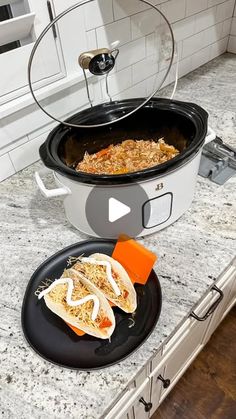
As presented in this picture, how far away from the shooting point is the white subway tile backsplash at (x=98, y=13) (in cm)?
87

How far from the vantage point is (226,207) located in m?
0.77

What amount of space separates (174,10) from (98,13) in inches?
14.9

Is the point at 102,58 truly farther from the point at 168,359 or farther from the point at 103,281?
the point at 168,359

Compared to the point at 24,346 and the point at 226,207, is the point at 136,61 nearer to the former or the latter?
the point at 226,207

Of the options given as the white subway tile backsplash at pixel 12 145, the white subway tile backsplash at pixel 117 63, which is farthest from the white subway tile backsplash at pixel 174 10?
the white subway tile backsplash at pixel 12 145

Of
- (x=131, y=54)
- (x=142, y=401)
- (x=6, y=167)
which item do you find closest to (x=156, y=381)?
(x=142, y=401)

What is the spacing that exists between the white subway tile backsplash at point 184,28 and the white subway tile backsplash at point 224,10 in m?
0.19

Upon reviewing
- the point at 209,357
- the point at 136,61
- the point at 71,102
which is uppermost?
the point at 136,61

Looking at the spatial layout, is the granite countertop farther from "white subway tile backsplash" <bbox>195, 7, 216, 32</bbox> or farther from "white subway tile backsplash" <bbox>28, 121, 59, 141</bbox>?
"white subway tile backsplash" <bbox>195, 7, 216, 32</bbox>

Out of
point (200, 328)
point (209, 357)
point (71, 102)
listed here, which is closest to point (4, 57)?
point (71, 102)

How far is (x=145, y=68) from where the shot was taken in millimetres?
835

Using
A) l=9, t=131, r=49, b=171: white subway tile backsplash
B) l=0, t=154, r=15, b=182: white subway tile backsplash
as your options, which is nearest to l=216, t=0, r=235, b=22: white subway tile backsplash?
l=9, t=131, r=49, b=171: white subway tile backsplash

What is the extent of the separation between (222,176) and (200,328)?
40 centimetres

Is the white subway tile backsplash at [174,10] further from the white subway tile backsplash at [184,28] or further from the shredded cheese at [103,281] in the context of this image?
the shredded cheese at [103,281]
